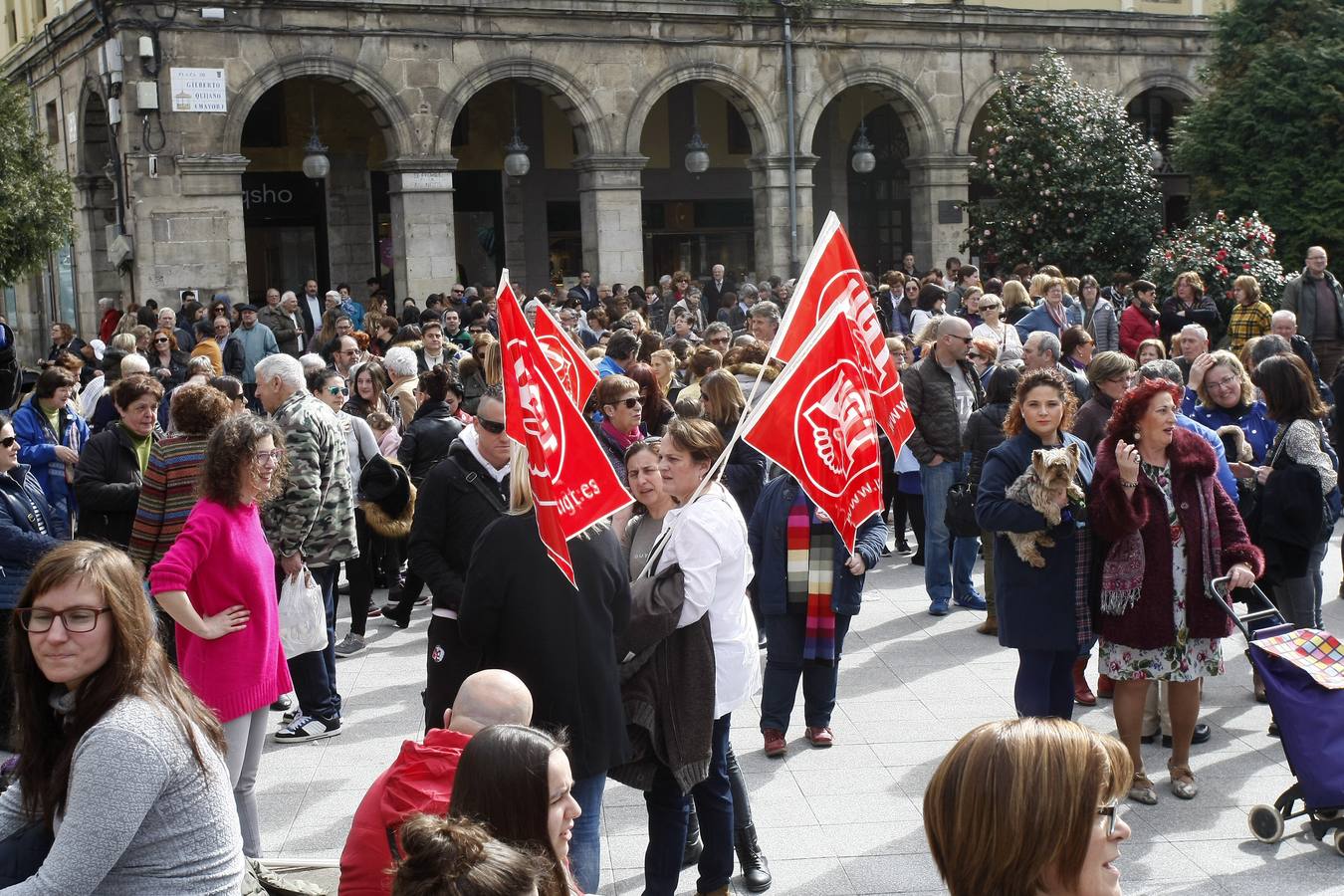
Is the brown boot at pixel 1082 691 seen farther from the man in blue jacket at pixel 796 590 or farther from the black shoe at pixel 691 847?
the black shoe at pixel 691 847

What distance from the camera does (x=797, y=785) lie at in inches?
278

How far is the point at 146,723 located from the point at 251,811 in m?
2.92

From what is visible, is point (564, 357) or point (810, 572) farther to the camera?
point (810, 572)

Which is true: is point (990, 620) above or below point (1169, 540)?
below

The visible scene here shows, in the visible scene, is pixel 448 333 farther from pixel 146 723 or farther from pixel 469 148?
pixel 146 723

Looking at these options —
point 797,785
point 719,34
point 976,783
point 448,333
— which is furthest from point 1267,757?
point 719,34

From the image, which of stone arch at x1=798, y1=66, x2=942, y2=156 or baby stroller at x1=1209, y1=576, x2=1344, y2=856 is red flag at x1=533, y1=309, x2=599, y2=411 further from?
stone arch at x1=798, y1=66, x2=942, y2=156

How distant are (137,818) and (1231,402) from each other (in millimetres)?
6677

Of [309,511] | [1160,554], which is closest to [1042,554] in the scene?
[1160,554]

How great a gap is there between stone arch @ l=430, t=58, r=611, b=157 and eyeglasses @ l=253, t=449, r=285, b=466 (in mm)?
17966

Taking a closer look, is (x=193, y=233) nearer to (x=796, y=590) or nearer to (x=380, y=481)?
(x=380, y=481)

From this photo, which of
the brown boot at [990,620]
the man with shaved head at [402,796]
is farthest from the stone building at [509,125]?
the man with shaved head at [402,796]

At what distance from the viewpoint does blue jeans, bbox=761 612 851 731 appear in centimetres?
736

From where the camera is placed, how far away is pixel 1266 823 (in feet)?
20.2
